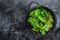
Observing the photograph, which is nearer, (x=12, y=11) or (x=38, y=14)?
(x=38, y=14)

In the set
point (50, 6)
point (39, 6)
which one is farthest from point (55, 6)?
point (39, 6)

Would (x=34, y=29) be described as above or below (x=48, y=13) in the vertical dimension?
below

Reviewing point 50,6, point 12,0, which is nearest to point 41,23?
point 50,6

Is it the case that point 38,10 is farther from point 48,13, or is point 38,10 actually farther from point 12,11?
point 12,11
